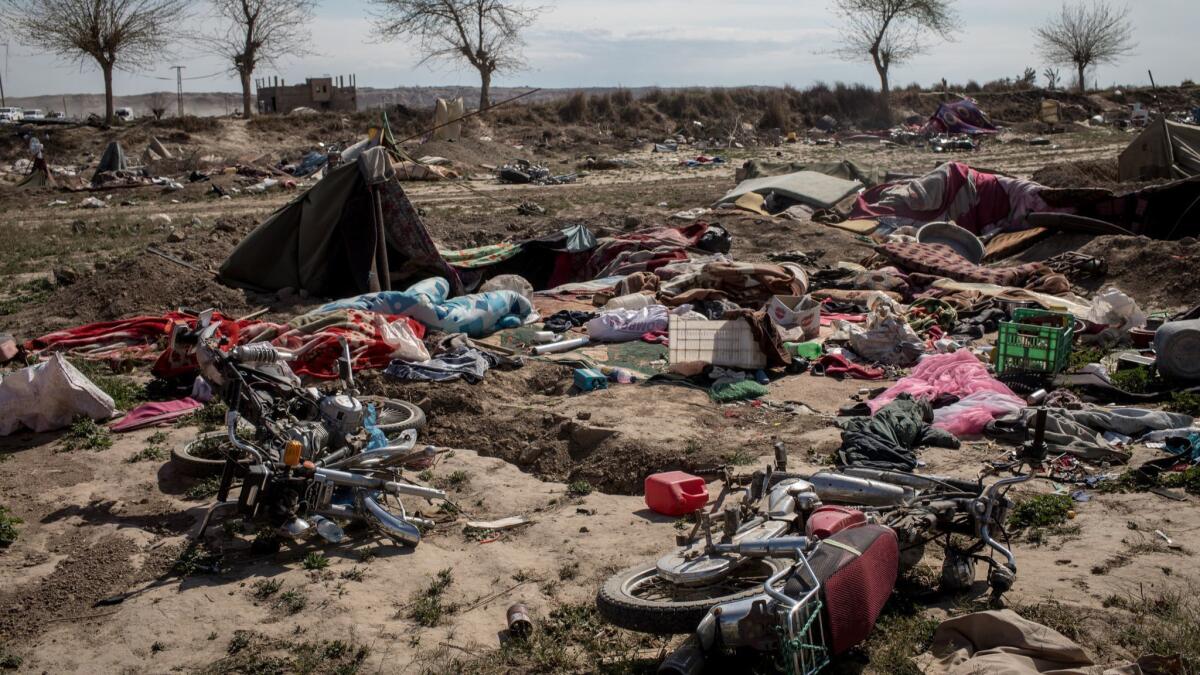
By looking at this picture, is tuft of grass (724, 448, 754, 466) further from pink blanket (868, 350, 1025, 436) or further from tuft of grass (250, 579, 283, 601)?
tuft of grass (250, 579, 283, 601)

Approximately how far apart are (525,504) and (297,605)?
1536 mm

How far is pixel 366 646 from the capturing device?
3994mm

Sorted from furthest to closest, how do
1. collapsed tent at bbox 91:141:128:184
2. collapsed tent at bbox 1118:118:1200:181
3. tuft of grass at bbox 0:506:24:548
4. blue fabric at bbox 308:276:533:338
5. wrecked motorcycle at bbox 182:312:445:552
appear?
collapsed tent at bbox 91:141:128:184 → collapsed tent at bbox 1118:118:1200:181 → blue fabric at bbox 308:276:533:338 → tuft of grass at bbox 0:506:24:548 → wrecked motorcycle at bbox 182:312:445:552

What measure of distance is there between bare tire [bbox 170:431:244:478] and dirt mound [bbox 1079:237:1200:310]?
28.3 ft

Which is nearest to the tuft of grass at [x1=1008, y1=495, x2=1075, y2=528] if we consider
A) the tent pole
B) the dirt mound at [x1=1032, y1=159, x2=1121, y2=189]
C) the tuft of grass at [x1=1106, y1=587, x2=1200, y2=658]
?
the tuft of grass at [x1=1106, y1=587, x2=1200, y2=658]

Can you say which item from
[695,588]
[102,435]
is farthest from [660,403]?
[102,435]

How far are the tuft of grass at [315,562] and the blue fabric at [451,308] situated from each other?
14.0 feet

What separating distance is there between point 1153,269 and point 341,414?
8.80m

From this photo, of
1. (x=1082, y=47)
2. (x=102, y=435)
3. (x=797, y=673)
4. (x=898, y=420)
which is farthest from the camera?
(x=1082, y=47)

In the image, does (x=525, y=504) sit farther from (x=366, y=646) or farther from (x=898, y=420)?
(x=898, y=420)

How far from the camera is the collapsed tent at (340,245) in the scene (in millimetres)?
10875

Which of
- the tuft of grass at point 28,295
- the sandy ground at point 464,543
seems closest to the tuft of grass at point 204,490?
the sandy ground at point 464,543

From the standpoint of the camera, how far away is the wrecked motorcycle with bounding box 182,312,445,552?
4.81 meters

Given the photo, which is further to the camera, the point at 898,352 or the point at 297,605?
the point at 898,352
